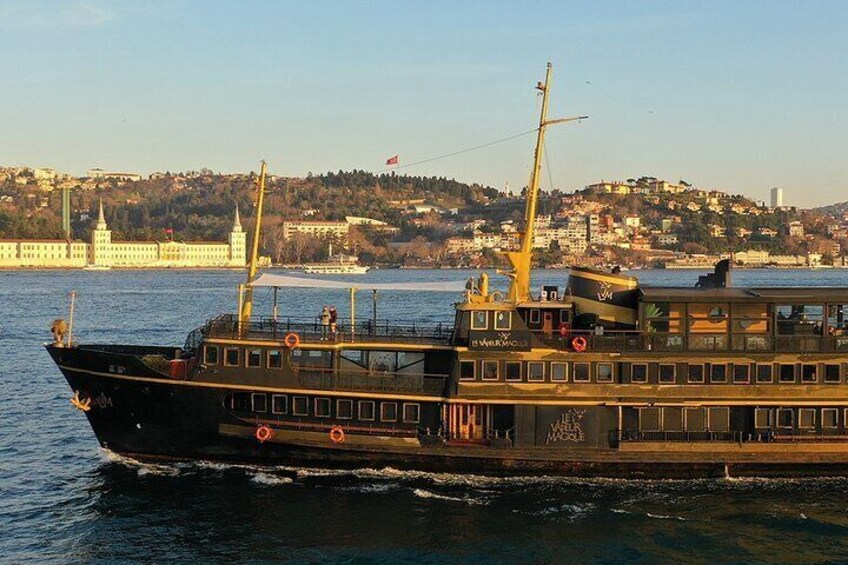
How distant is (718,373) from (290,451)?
999 centimetres

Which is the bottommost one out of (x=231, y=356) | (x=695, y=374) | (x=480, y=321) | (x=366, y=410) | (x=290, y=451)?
(x=290, y=451)

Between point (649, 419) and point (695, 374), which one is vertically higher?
point (695, 374)

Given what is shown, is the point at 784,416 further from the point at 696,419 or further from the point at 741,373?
the point at 696,419

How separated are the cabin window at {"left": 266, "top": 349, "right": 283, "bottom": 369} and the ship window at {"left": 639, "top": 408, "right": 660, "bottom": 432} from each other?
8.38 meters

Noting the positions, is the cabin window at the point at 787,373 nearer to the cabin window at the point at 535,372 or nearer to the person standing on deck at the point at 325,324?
the cabin window at the point at 535,372

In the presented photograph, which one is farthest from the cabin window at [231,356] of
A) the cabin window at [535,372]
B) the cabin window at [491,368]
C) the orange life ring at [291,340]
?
the cabin window at [535,372]

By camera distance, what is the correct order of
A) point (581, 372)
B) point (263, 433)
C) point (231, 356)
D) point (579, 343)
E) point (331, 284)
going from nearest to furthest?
1. point (579, 343)
2. point (581, 372)
3. point (263, 433)
4. point (231, 356)
5. point (331, 284)

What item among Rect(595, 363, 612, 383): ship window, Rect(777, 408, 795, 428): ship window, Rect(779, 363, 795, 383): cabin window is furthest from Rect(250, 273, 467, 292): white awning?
Rect(777, 408, 795, 428): ship window

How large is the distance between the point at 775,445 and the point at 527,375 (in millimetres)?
5775

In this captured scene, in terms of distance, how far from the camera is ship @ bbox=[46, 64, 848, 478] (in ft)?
75.5

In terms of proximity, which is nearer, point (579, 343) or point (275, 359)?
point (579, 343)

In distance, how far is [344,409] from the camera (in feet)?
77.5

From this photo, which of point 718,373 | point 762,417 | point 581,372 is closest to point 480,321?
point 581,372

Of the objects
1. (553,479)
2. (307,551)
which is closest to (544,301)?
(553,479)
